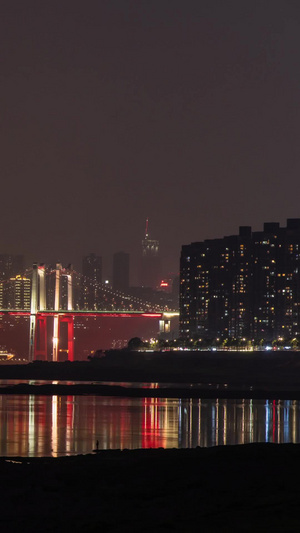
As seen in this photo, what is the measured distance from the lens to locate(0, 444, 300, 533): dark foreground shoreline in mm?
15188

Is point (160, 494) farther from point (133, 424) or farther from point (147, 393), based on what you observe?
point (147, 393)

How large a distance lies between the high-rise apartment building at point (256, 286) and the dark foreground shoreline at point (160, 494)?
6141 inches

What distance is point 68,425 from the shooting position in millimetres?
46406

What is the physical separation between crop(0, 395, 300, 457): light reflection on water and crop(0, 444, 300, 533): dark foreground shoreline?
990 cm

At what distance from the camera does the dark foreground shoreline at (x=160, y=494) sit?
15.2 meters

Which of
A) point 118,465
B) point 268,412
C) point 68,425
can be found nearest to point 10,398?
point 268,412

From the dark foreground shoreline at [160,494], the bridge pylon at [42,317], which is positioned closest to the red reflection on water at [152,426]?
the dark foreground shoreline at [160,494]

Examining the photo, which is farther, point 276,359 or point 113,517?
point 276,359

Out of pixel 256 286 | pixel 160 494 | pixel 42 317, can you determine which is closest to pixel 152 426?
pixel 160 494

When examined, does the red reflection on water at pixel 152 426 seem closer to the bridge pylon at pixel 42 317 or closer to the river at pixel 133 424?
the river at pixel 133 424

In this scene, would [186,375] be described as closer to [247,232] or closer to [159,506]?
[247,232]

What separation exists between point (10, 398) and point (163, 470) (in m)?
50.0

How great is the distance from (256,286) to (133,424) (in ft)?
462

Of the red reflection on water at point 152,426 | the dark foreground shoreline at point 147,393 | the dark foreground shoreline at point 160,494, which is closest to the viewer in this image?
the dark foreground shoreline at point 160,494
